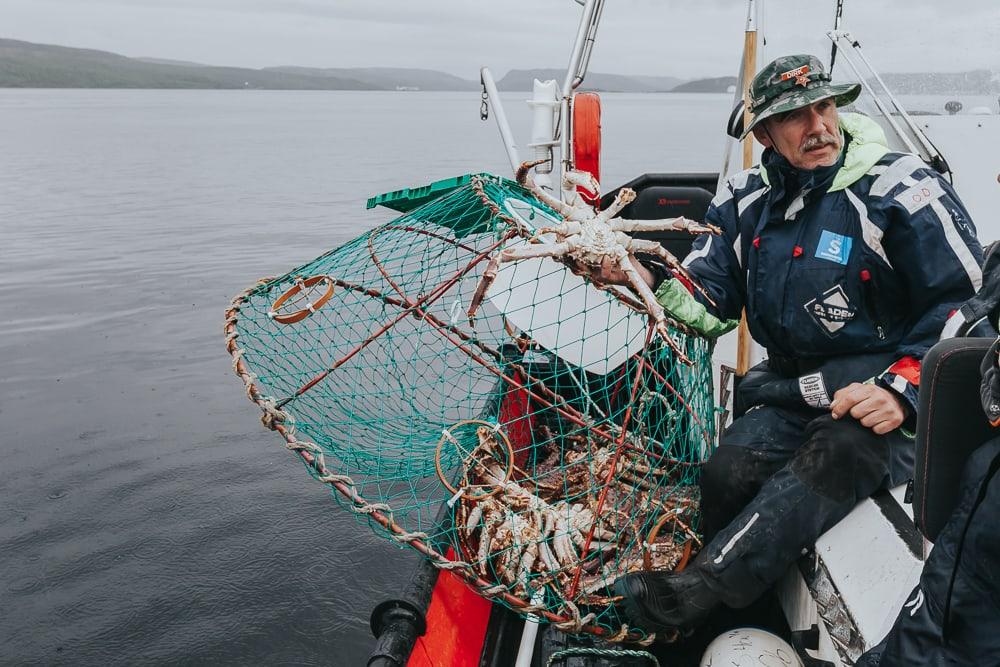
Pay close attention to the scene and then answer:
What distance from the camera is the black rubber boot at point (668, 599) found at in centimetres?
227

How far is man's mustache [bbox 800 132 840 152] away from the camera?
94.1 inches

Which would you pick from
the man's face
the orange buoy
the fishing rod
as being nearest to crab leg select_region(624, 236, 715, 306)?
the man's face

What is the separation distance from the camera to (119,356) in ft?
27.2

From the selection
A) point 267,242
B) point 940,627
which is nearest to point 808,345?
point 940,627

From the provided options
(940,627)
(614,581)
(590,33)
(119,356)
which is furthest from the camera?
(119,356)

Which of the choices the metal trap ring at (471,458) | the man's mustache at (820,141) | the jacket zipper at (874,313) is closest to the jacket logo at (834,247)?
the jacket zipper at (874,313)

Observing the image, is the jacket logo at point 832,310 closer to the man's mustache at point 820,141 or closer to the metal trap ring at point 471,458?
the man's mustache at point 820,141

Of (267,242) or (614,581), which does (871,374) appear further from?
(267,242)

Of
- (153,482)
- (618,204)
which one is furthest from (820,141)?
(153,482)

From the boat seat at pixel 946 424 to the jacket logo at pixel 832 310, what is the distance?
32.9 inches

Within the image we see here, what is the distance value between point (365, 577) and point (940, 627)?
3.99 meters

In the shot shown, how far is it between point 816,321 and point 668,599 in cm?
96

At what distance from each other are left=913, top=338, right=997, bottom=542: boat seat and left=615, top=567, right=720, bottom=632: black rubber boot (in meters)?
0.79

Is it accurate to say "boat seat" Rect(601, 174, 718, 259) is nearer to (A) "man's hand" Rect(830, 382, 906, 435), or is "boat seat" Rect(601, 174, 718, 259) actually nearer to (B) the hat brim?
(B) the hat brim
